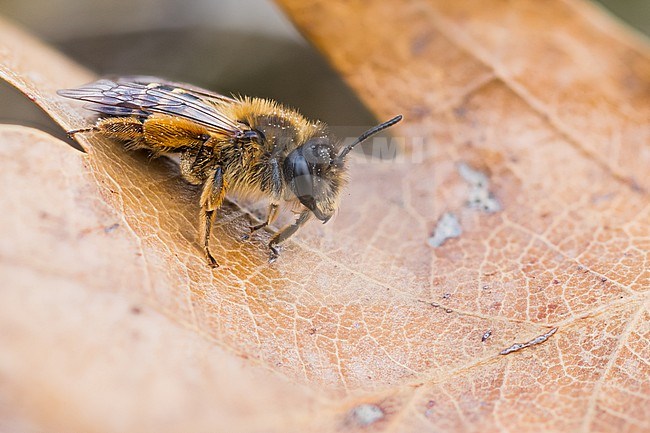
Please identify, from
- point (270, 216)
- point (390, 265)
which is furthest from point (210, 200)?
point (390, 265)

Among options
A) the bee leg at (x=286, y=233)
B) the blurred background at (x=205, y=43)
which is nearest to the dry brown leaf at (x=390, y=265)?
the bee leg at (x=286, y=233)

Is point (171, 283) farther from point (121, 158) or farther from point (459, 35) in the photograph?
point (459, 35)

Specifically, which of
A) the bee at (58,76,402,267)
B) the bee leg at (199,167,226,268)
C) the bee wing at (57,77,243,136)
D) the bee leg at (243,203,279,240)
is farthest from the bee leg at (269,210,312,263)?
the bee wing at (57,77,243,136)

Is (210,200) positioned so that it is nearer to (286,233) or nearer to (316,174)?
(286,233)

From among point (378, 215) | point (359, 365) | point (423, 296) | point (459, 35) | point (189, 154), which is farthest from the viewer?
point (459, 35)

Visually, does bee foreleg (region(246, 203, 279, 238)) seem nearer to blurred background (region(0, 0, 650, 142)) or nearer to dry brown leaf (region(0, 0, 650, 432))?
dry brown leaf (region(0, 0, 650, 432))

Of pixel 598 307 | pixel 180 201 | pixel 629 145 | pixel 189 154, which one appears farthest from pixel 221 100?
pixel 629 145

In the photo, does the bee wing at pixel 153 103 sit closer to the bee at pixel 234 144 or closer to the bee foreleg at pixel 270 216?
the bee at pixel 234 144
